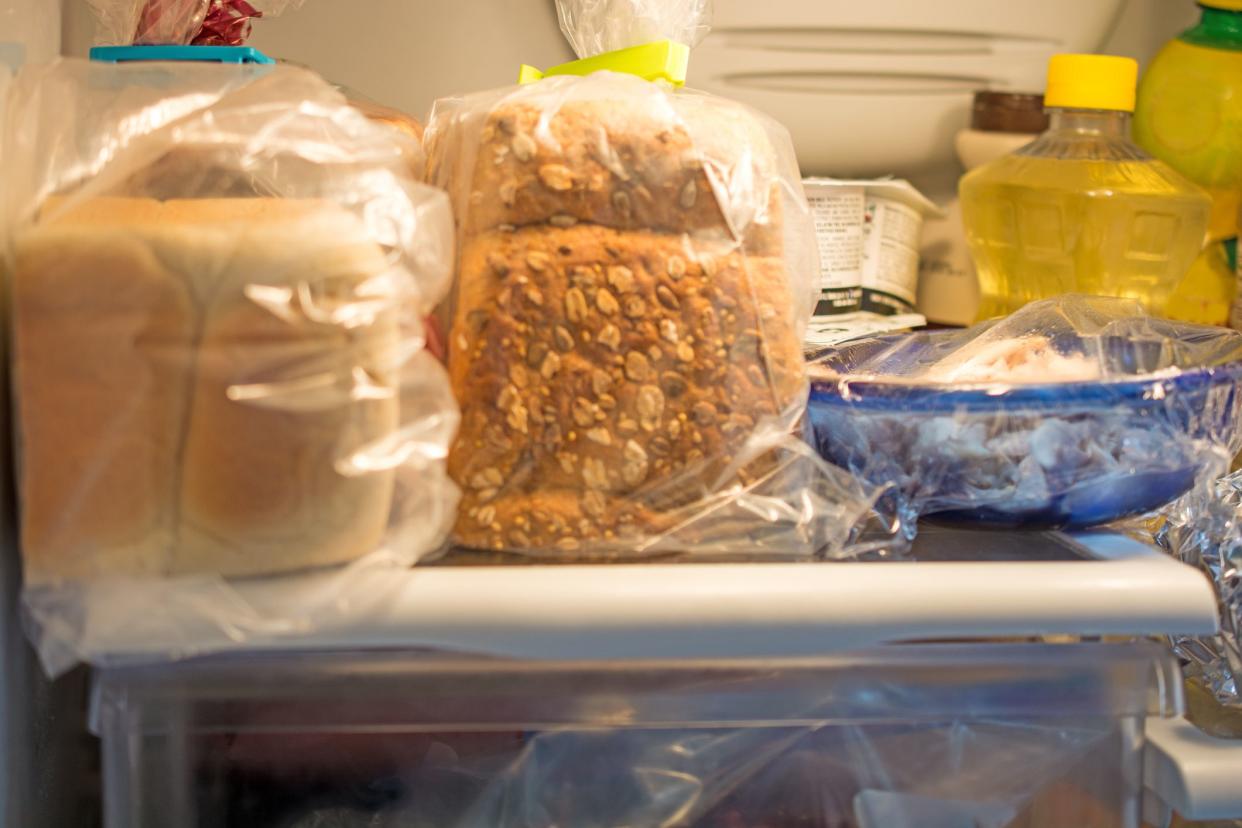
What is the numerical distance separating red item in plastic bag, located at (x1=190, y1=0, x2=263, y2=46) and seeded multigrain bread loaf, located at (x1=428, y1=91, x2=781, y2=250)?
0.26 metres

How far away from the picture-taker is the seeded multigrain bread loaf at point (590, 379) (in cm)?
58

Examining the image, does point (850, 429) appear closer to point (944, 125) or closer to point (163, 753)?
point (163, 753)

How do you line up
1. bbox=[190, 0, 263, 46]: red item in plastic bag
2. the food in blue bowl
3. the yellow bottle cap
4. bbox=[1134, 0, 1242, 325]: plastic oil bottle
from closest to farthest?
the food in blue bowl, bbox=[190, 0, 263, 46]: red item in plastic bag, the yellow bottle cap, bbox=[1134, 0, 1242, 325]: plastic oil bottle

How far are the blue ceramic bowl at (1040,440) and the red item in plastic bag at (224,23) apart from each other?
0.46m

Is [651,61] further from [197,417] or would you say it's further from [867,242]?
[867,242]

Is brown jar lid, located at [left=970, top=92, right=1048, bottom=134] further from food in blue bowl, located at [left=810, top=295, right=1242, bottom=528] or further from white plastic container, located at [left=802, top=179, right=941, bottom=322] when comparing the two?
food in blue bowl, located at [left=810, top=295, right=1242, bottom=528]

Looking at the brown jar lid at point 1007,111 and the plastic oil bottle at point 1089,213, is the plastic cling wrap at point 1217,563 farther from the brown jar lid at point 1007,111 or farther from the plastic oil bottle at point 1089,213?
the brown jar lid at point 1007,111

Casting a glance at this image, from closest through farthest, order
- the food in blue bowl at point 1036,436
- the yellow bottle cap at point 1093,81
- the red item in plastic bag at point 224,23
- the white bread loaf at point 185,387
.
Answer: the white bread loaf at point 185,387
the food in blue bowl at point 1036,436
the red item in plastic bag at point 224,23
the yellow bottle cap at point 1093,81

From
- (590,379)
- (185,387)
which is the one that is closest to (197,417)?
(185,387)

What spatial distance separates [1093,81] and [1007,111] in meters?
0.14

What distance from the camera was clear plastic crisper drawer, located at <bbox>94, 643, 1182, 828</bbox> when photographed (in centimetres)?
56

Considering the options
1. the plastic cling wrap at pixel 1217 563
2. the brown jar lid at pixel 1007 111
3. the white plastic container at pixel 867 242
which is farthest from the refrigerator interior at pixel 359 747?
the brown jar lid at pixel 1007 111

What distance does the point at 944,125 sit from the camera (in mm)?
1104

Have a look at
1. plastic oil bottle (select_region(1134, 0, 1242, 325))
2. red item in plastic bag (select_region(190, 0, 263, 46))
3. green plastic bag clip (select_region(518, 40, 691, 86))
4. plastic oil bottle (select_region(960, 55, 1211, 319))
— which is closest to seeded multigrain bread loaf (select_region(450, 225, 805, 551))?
green plastic bag clip (select_region(518, 40, 691, 86))
